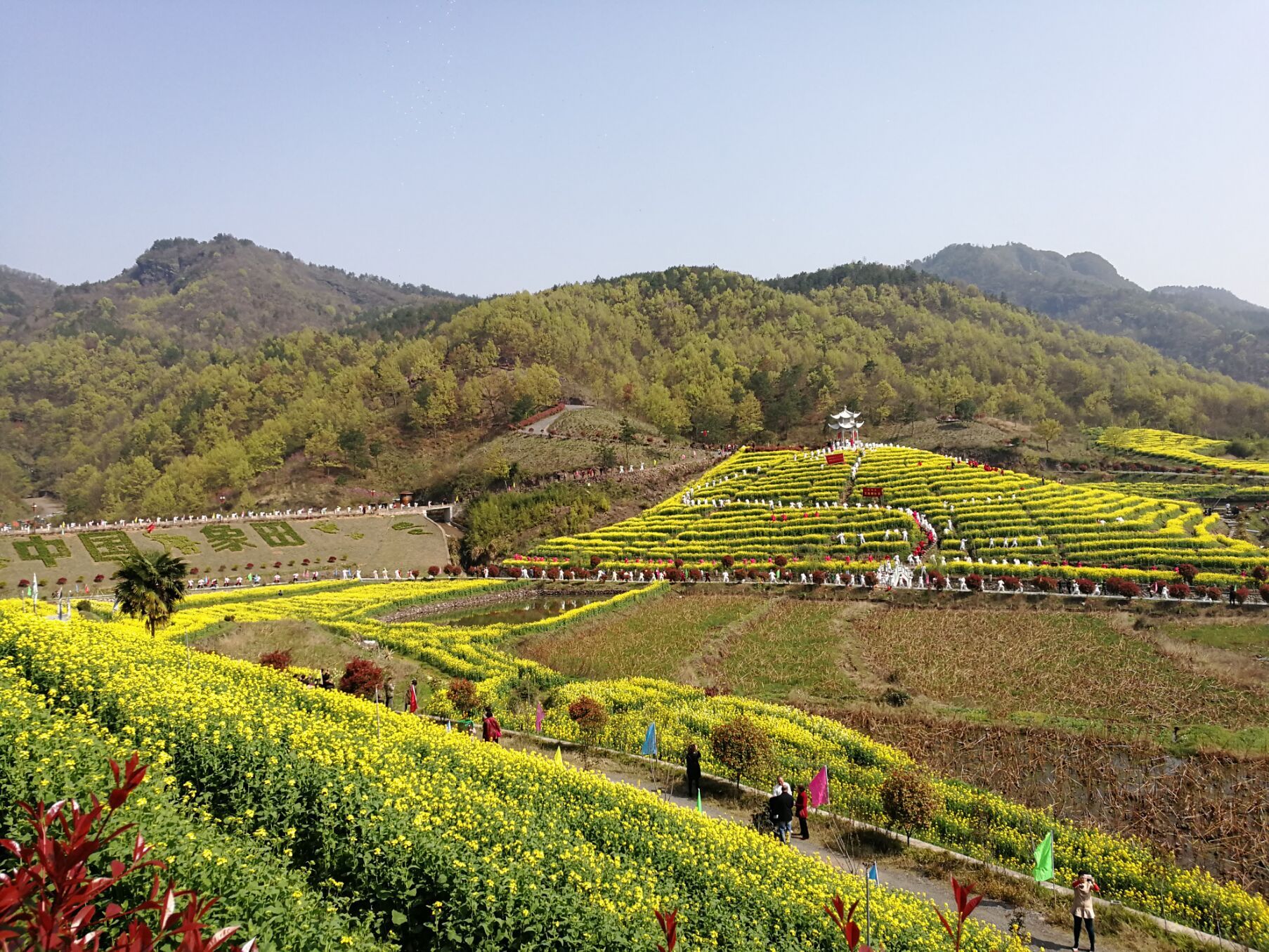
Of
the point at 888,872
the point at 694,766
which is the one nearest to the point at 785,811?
the point at 888,872

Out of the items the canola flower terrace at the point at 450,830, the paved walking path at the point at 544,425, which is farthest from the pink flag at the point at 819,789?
the paved walking path at the point at 544,425

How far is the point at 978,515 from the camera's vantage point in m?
38.4

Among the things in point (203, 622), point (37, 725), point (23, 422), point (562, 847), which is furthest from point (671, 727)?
point (23, 422)

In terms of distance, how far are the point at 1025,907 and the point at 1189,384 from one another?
10851cm

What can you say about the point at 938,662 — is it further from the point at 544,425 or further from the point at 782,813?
the point at 544,425

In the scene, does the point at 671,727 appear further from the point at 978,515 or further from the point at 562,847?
the point at 978,515

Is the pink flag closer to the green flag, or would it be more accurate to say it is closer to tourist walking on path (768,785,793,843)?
tourist walking on path (768,785,793,843)

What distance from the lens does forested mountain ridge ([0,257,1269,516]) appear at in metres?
84.0

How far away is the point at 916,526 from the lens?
3766 cm

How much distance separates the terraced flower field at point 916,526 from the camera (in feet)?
105

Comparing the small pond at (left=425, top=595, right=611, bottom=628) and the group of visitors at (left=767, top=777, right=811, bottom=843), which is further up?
the group of visitors at (left=767, top=777, right=811, bottom=843)

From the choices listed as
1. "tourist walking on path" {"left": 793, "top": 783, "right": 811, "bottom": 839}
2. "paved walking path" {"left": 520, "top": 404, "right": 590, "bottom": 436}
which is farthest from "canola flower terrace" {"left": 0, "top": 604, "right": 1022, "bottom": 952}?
"paved walking path" {"left": 520, "top": 404, "right": 590, "bottom": 436}

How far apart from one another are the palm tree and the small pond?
12.1m

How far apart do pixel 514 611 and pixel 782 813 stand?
81.5 feet
